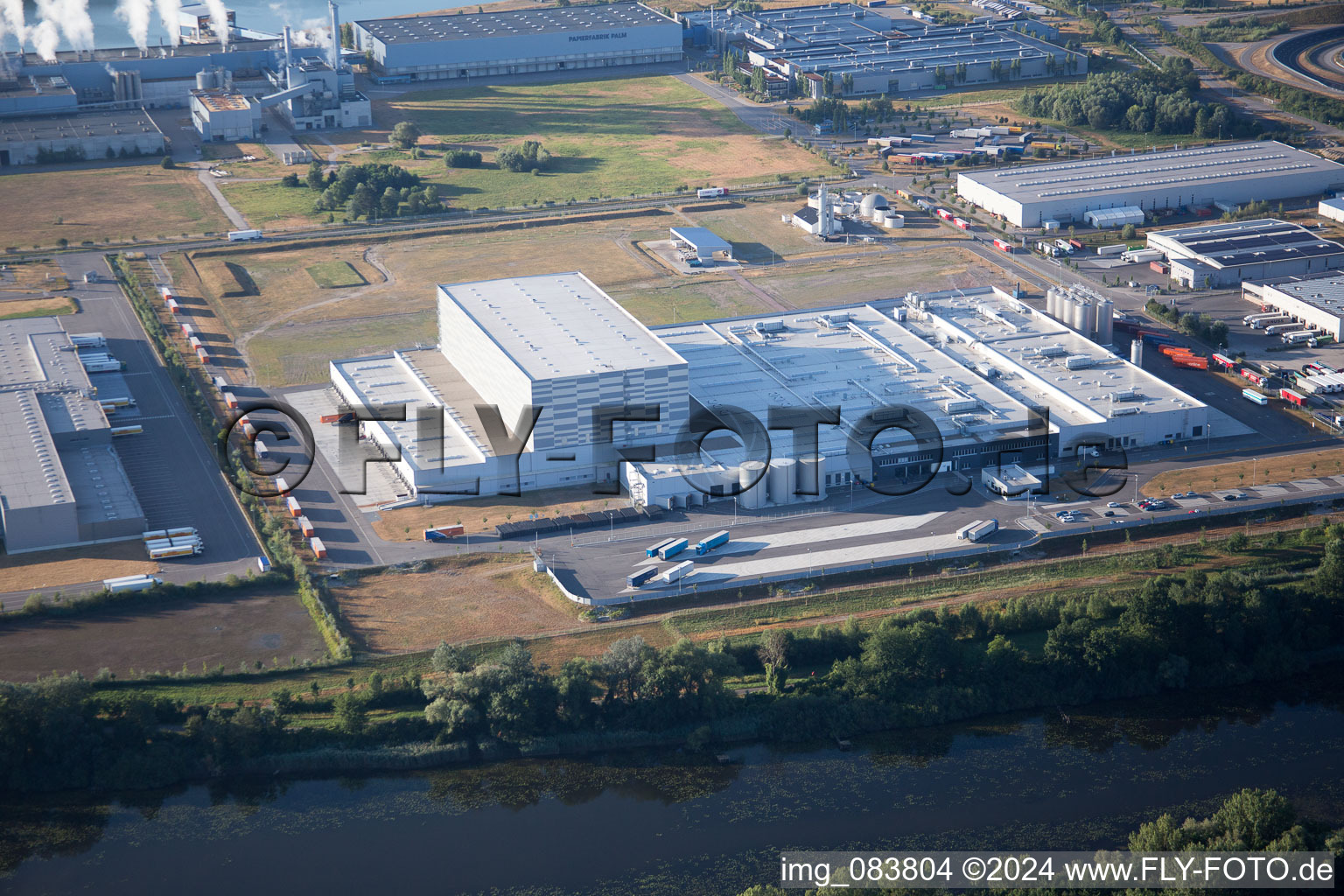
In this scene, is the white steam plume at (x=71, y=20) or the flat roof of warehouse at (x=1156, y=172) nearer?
the flat roof of warehouse at (x=1156, y=172)

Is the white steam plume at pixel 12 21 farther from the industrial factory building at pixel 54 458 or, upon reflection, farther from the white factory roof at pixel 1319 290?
the white factory roof at pixel 1319 290

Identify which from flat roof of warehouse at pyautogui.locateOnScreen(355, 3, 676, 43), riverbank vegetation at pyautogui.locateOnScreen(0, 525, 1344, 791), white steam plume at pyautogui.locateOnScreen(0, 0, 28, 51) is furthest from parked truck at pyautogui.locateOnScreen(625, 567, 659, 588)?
white steam plume at pyautogui.locateOnScreen(0, 0, 28, 51)

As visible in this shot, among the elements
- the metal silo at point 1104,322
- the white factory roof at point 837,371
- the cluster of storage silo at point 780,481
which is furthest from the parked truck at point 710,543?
the metal silo at point 1104,322

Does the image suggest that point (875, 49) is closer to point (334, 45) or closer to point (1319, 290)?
point (334, 45)

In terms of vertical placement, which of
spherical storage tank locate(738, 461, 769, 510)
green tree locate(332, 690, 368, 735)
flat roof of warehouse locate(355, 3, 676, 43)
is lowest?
green tree locate(332, 690, 368, 735)

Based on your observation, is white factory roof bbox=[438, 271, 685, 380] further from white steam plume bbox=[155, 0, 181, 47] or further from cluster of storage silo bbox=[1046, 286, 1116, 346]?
white steam plume bbox=[155, 0, 181, 47]

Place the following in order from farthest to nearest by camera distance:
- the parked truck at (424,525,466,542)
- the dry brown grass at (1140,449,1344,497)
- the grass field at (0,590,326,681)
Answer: the dry brown grass at (1140,449,1344,497) → the parked truck at (424,525,466,542) → the grass field at (0,590,326,681)
